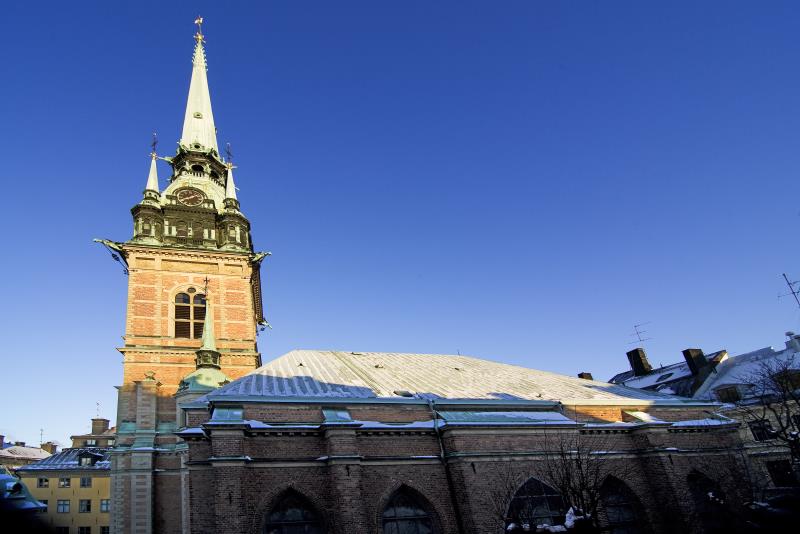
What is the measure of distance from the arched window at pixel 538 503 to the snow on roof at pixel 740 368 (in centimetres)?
2342

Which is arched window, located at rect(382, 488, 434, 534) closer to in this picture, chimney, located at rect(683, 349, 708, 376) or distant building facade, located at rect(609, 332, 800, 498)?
distant building facade, located at rect(609, 332, 800, 498)

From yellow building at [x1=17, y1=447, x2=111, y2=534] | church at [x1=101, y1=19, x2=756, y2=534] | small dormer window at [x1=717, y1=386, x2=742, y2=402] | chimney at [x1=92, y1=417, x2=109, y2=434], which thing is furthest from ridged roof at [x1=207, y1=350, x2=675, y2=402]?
chimney at [x1=92, y1=417, x2=109, y2=434]

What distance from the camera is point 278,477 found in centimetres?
1664

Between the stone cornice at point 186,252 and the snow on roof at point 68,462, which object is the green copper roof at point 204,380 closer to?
the stone cornice at point 186,252

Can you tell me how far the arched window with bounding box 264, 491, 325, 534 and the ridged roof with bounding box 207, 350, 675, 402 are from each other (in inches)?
139

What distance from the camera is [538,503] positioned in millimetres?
18812

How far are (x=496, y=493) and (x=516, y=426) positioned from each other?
8.88 feet

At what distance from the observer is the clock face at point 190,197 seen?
36.0 meters

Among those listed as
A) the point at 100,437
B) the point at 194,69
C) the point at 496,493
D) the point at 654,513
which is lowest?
the point at 654,513

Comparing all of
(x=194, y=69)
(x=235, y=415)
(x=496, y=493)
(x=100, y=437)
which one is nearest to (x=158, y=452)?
(x=235, y=415)

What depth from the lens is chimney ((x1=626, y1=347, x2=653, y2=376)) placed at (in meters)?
48.5

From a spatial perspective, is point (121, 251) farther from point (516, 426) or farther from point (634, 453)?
point (634, 453)

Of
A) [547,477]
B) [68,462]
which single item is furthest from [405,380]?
[68,462]

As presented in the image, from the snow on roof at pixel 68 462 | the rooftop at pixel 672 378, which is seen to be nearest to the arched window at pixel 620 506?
the rooftop at pixel 672 378
